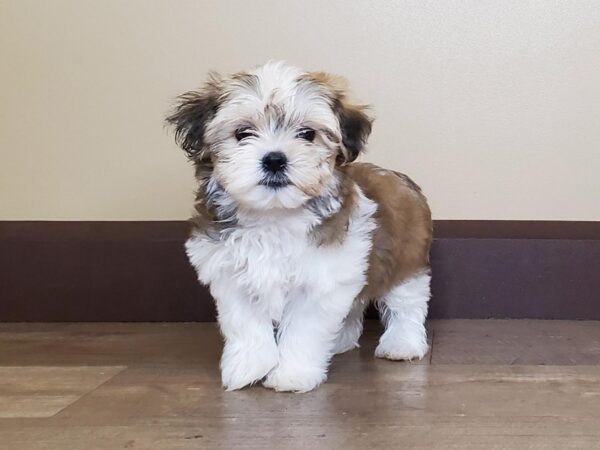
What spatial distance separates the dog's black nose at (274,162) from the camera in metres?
1.79

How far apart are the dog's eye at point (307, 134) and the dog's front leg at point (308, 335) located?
36cm

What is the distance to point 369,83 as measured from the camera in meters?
2.65

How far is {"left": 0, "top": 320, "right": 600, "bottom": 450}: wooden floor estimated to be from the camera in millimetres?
1621

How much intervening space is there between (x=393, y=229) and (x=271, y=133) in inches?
20.8

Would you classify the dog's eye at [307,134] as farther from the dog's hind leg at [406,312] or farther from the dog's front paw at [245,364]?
the dog's hind leg at [406,312]

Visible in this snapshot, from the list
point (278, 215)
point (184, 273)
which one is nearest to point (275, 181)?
point (278, 215)

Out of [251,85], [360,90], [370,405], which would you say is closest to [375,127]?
[360,90]

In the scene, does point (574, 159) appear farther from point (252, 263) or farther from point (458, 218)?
point (252, 263)

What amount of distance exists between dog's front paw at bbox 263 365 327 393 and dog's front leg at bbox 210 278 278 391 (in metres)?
0.03

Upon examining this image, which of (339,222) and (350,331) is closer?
(339,222)

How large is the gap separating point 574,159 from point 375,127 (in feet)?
2.10

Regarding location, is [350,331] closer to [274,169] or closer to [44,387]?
[274,169]

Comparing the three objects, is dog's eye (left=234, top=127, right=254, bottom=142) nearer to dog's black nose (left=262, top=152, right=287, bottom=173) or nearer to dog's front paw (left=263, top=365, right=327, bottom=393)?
dog's black nose (left=262, top=152, right=287, bottom=173)

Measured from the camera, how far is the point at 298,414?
1776 millimetres
